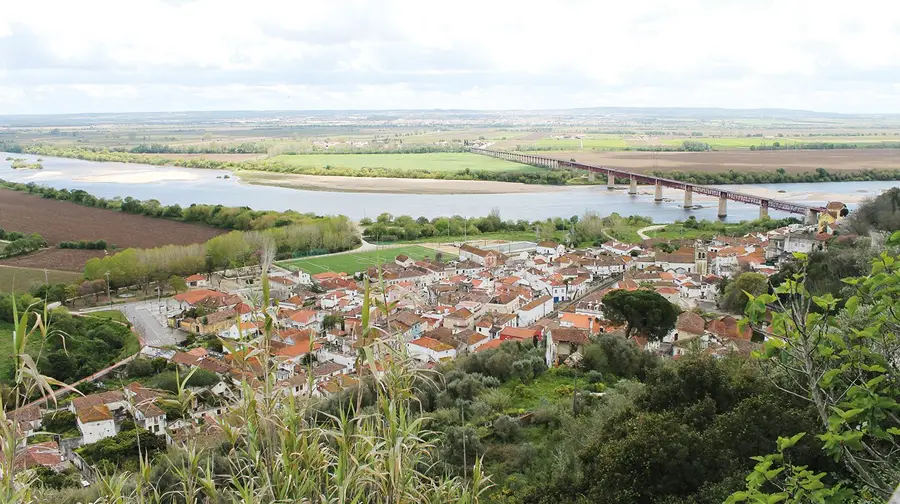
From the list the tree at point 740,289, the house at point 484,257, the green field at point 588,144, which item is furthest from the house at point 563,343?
the green field at point 588,144

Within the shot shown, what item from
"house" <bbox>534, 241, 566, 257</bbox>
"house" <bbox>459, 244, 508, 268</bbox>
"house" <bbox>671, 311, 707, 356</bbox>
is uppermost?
"house" <bbox>671, 311, 707, 356</bbox>

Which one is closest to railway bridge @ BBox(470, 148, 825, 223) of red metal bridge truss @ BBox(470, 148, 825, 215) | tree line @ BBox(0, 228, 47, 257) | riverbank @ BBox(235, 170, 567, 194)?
red metal bridge truss @ BBox(470, 148, 825, 215)

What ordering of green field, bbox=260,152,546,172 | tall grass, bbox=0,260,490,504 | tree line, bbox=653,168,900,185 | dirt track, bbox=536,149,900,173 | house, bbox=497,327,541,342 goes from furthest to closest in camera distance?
green field, bbox=260,152,546,172, dirt track, bbox=536,149,900,173, tree line, bbox=653,168,900,185, house, bbox=497,327,541,342, tall grass, bbox=0,260,490,504

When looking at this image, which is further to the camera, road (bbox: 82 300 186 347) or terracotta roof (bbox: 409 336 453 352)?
road (bbox: 82 300 186 347)

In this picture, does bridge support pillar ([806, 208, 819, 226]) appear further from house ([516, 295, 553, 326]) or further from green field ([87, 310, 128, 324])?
green field ([87, 310, 128, 324])

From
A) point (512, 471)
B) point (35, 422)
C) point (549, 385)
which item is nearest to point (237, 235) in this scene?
point (35, 422)

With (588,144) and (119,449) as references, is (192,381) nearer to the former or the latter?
(119,449)
